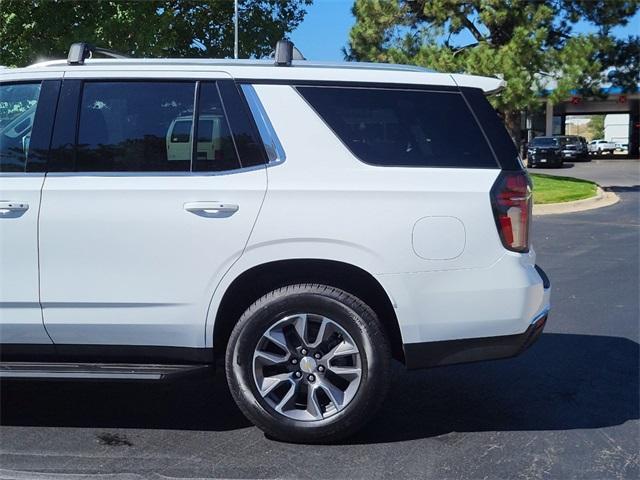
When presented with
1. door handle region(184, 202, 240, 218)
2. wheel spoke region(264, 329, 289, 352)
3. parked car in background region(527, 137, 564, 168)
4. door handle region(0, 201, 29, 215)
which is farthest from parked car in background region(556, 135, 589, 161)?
door handle region(0, 201, 29, 215)

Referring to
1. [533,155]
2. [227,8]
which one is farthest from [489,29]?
[533,155]

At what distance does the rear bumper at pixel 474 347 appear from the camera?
368 cm

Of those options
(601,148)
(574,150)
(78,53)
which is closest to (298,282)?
(78,53)

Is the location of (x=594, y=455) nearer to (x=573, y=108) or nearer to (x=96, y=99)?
(x=96, y=99)

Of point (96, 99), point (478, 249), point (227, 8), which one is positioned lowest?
point (478, 249)

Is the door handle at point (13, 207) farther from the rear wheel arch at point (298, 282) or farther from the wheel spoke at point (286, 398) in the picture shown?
the wheel spoke at point (286, 398)

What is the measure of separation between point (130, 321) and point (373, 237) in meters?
1.33

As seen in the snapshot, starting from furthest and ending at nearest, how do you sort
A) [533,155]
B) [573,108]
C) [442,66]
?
1. [573,108]
2. [533,155]
3. [442,66]

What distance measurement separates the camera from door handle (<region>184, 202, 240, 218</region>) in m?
3.62

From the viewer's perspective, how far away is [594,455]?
3.70 meters

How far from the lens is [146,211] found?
3.63 meters

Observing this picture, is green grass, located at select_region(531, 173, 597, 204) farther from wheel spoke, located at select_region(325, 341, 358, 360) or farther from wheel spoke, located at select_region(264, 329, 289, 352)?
wheel spoke, located at select_region(264, 329, 289, 352)

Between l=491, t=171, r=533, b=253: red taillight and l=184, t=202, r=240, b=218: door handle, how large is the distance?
52.5 inches

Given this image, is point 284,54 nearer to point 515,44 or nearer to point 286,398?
point 286,398
